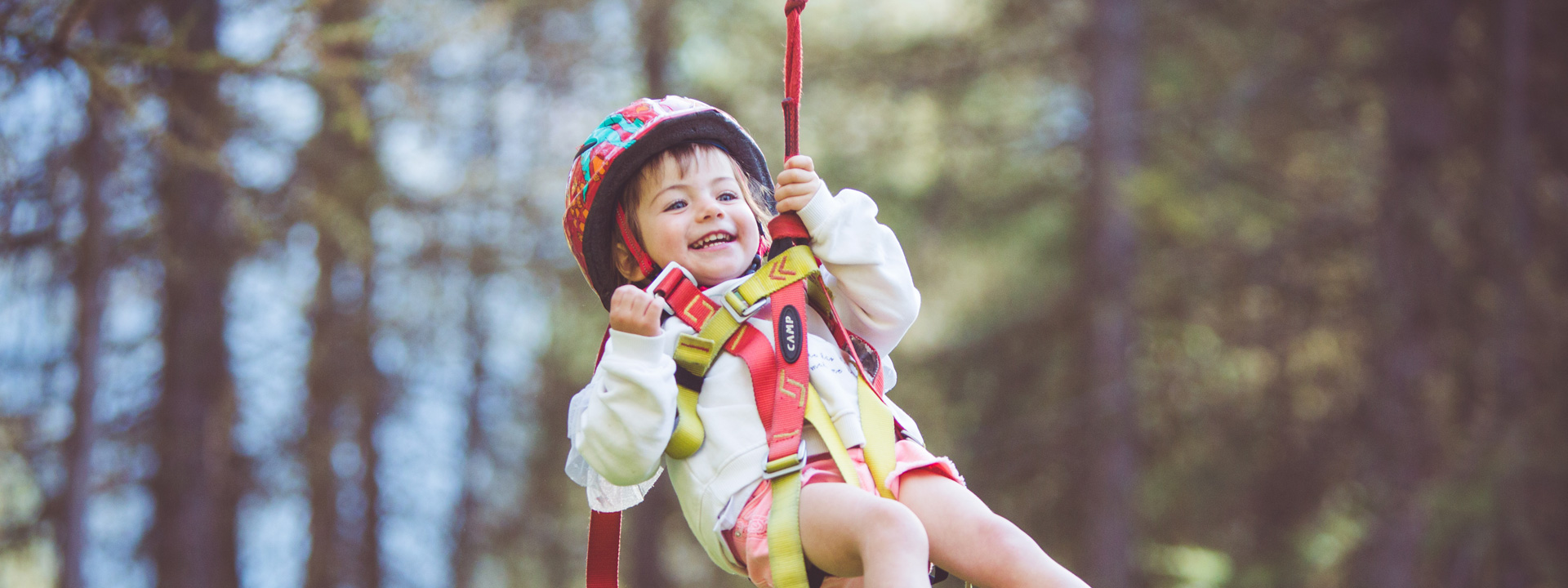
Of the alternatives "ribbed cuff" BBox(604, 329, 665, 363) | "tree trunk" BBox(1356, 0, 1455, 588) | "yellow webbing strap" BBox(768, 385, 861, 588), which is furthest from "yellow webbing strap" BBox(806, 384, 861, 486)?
"tree trunk" BBox(1356, 0, 1455, 588)

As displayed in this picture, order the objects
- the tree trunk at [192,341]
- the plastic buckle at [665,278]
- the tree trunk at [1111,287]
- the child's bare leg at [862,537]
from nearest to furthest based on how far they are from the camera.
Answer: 1. the child's bare leg at [862,537]
2. the plastic buckle at [665,278]
3. the tree trunk at [192,341]
4. the tree trunk at [1111,287]

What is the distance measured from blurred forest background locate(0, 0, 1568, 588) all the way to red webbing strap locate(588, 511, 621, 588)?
14.0 feet

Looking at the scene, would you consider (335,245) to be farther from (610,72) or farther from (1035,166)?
(1035,166)

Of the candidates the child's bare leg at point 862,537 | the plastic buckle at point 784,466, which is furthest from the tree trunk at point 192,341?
the child's bare leg at point 862,537

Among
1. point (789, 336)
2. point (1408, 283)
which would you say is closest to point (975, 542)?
point (789, 336)

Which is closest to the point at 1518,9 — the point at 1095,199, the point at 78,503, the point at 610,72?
the point at 1095,199

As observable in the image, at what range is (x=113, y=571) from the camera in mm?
9367

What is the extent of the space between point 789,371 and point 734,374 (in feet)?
0.47

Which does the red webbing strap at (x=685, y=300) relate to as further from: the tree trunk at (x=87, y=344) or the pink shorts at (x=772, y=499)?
the tree trunk at (x=87, y=344)

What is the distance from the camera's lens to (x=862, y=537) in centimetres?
229

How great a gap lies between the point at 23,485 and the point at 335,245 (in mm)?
3639

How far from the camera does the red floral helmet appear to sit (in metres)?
2.87

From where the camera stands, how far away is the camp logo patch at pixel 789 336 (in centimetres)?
260

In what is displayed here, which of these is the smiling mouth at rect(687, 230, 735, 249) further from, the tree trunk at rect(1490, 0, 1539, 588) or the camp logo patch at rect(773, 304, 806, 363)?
the tree trunk at rect(1490, 0, 1539, 588)
